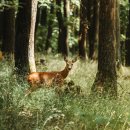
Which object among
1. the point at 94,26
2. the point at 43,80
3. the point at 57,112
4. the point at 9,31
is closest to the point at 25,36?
the point at 43,80

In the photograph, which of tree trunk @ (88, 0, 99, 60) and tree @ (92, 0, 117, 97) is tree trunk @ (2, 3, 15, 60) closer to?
tree trunk @ (88, 0, 99, 60)

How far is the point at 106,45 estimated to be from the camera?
11398 millimetres

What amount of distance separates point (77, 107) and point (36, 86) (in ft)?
8.50

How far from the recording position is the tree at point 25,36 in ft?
40.9

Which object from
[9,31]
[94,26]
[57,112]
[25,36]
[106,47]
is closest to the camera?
[57,112]

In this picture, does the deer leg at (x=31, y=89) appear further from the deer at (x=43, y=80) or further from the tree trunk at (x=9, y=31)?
the tree trunk at (x=9, y=31)

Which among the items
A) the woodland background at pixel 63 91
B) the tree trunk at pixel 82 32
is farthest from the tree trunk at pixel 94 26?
the woodland background at pixel 63 91

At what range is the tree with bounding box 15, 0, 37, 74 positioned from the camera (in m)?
12.5

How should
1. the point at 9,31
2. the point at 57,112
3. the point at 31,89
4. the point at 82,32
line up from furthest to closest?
the point at 82,32 → the point at 9,31 → the point at 31,89 → the point at 57,112

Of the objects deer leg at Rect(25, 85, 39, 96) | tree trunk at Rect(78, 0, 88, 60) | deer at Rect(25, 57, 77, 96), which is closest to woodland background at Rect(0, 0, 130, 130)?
deer leg at Rect(25, 85, 39, 96)

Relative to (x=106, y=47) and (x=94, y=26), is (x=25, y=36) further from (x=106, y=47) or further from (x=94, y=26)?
(x=94, y=26)

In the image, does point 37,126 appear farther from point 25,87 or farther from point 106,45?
point 106,45

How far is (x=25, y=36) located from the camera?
496 inches

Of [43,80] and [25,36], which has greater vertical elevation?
[25,36]
